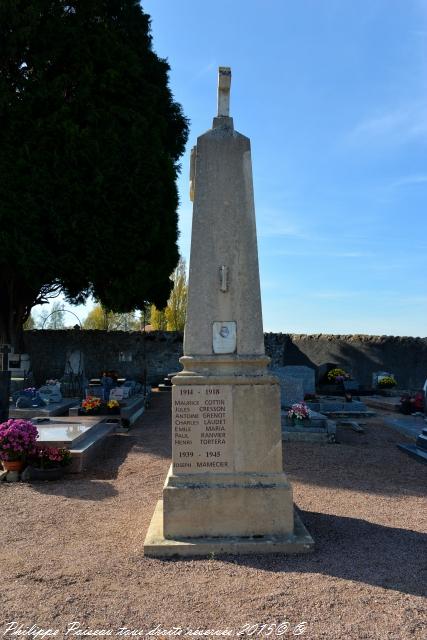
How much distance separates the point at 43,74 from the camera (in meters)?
16.3

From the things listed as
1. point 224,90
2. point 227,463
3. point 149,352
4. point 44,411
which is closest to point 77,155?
point 44,411

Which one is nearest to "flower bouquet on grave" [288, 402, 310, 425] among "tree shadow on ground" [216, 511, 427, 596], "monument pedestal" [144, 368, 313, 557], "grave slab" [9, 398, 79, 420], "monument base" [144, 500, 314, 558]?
"tree shadow on ground" [216, 511, 427, 596]

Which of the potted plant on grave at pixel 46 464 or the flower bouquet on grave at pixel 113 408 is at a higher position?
the flower bouquet on grave at pixel 113 408

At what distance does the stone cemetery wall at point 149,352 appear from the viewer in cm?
2269

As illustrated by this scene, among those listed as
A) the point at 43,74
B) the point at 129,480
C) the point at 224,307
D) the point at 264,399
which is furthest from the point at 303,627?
the point at 43,74

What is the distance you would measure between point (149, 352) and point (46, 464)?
1634 centimetres

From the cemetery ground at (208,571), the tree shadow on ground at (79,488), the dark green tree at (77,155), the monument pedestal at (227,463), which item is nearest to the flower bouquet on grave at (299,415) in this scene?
the cemetery ground at (208,571)

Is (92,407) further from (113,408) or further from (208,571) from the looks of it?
(208,571)

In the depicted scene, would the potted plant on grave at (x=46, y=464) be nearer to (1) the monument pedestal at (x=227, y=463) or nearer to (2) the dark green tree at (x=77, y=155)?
(1) the monument pedestal at (x=227, y=463)

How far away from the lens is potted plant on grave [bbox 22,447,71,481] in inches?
282

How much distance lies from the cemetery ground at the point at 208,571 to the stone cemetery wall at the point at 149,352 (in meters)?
16.5

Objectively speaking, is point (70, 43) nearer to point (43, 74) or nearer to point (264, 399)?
point (43, 74)

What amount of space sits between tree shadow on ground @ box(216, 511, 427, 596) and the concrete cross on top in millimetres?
4361

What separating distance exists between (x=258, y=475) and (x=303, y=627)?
1.57 m
